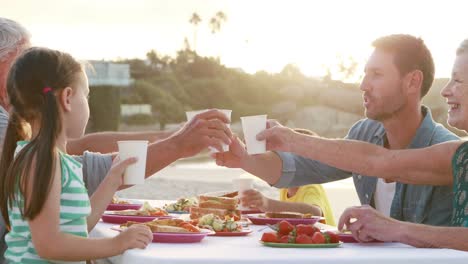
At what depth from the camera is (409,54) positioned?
4941 millimetres

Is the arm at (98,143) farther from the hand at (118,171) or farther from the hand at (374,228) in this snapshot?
the hand at (374,228)

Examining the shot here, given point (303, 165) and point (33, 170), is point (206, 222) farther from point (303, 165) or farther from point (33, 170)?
point (303, 165)

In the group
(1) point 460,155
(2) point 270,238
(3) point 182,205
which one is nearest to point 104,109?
(3) point 182,205

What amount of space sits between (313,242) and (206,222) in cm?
67

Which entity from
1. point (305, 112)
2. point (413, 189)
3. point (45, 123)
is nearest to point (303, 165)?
point (413, 189)

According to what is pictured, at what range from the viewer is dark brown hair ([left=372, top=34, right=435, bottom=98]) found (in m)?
4.91

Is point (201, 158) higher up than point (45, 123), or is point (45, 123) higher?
point (45, 123)

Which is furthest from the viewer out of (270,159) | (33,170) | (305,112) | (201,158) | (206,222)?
(305,112)

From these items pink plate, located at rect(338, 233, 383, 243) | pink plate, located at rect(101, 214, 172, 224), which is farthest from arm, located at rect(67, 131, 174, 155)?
pink plate, located at rect(338, 233, 383, 243)

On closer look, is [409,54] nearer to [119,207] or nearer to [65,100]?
[119,207]

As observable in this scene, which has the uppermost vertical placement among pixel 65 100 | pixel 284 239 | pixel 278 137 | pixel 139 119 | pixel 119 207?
pixel 65 100

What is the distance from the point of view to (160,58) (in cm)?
7994

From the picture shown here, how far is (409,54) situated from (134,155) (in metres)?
1.94

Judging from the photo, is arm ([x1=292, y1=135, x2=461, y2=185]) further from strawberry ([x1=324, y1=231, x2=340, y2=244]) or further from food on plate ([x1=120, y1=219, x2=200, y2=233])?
food on plate ([x1=120, y1=219, x2=200, y2=233])
